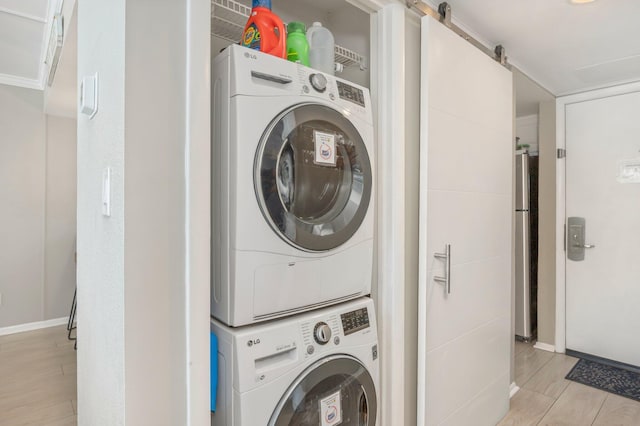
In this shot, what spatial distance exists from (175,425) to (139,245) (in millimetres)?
483

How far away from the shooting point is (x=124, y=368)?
842 millimetres

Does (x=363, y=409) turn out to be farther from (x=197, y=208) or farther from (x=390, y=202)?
(x=197, y=208)

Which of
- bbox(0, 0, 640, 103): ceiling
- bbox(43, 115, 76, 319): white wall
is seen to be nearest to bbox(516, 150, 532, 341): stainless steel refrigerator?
bbox(0, 0, 640, 103): ceiling

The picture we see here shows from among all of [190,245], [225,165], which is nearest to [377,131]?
[225,165]

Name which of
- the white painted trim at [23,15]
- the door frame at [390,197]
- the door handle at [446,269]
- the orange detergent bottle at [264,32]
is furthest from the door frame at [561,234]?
the white painted trim at [23,15]

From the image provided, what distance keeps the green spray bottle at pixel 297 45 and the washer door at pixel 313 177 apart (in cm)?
25

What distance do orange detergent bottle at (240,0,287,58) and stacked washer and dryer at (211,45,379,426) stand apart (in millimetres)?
98

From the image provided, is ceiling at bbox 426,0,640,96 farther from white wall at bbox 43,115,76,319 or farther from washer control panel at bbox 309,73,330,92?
white wall at bbox 43,115,76,319

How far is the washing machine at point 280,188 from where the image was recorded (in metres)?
1.02

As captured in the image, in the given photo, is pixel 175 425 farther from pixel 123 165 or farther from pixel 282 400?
pixel 123 165

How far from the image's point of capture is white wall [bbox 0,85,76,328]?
11.3 ft

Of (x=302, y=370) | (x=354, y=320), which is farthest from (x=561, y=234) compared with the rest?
(x=302, y=370)

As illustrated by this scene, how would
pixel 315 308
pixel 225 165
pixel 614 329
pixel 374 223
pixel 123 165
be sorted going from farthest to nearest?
pixel 614 329
pixel 374 223
pixel 315 308
pixel 225 165
pixel 123 165

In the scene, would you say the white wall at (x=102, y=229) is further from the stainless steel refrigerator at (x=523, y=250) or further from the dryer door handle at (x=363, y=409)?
the stainless steel refrigerator at (x=523, y=250)
